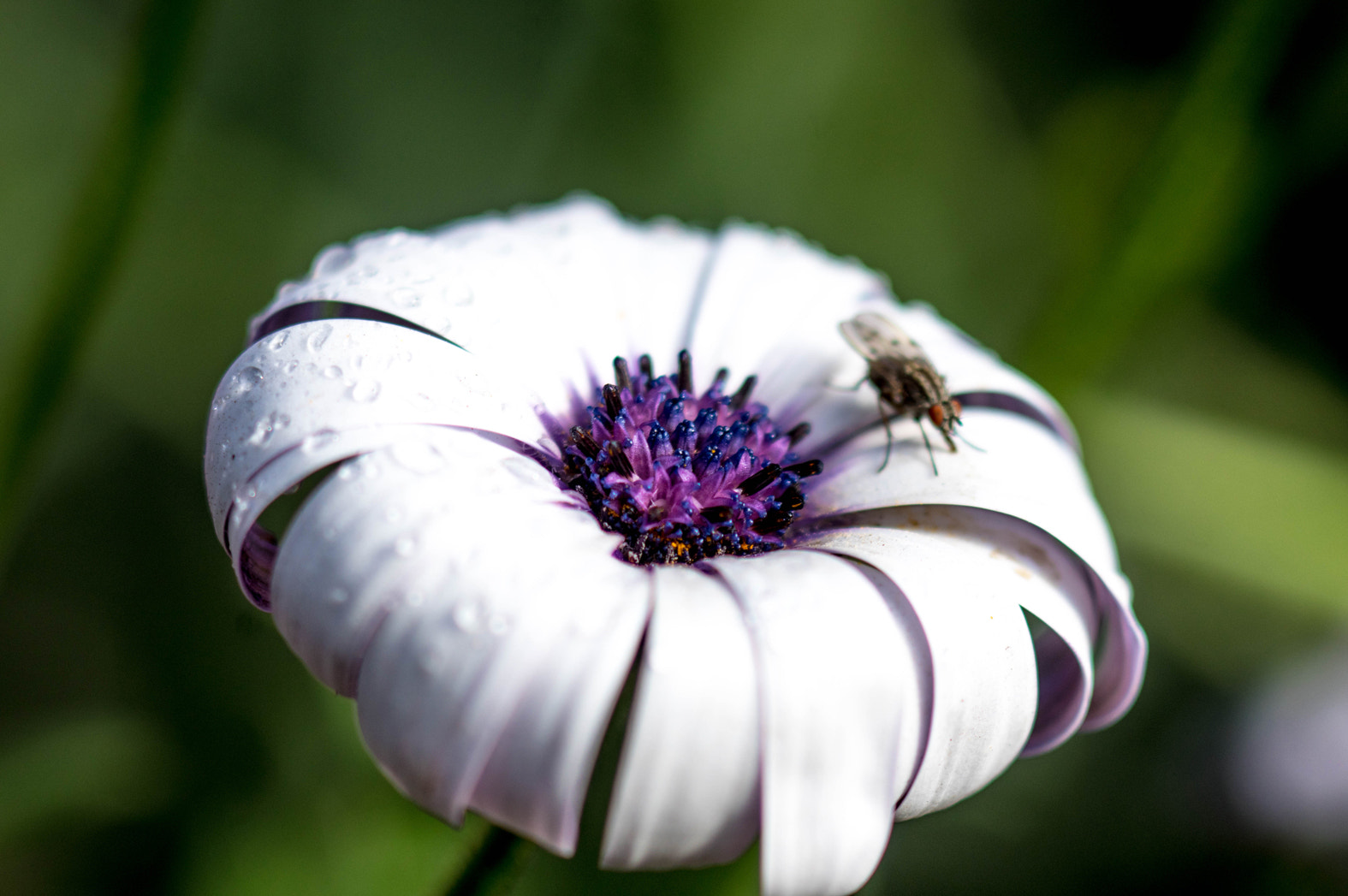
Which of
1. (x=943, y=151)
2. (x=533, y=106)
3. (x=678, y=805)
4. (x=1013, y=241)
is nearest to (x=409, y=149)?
(x=533, y=106)

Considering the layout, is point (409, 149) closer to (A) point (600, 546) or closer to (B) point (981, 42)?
(B) point (981, 42)

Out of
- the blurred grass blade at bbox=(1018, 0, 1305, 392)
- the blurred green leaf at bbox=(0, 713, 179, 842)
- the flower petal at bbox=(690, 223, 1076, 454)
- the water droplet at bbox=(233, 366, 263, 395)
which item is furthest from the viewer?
the blurred grass blade at bbox=(1018, 0, 1305, 392)

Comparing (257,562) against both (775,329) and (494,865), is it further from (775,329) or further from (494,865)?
(775,329)

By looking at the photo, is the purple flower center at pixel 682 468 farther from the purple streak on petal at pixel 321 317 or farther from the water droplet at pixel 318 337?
the water droplet at pixel 318 337

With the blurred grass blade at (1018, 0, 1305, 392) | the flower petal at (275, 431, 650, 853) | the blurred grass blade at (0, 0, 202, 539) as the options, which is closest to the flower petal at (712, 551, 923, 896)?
the flower petal at (275, 431, 650, 853)

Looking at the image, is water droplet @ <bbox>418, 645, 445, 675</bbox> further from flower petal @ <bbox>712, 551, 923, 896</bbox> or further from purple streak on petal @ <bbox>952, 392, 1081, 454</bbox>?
purple streak on petal @ <bbox>952, 392, 1081, 454</bbox>

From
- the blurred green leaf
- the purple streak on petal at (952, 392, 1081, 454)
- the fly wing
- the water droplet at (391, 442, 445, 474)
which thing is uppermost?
the fly wing
